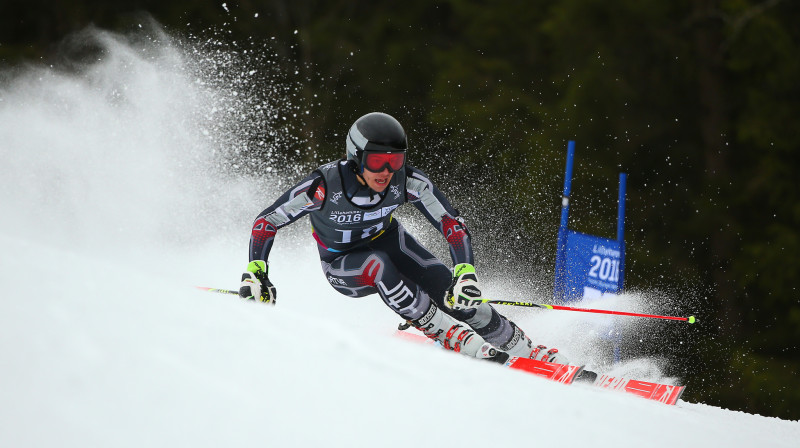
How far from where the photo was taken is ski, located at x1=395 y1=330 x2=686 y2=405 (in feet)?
11.7

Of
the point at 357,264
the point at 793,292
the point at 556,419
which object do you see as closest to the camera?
the point at 556,419

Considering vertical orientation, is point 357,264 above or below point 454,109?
below

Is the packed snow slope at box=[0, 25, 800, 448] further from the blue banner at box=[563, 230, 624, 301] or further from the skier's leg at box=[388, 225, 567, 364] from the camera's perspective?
the blue banner at box=[563, 230, 624, 301]

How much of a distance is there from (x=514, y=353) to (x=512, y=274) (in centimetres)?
438

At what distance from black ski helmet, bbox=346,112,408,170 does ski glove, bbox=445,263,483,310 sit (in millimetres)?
605

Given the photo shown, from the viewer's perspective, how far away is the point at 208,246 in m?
7.06

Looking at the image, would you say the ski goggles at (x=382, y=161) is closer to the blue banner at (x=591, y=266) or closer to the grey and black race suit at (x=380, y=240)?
the grey and black race suit at (x=380, y=240)

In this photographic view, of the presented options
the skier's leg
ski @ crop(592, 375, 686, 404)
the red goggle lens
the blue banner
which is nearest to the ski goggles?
the red goggle lens

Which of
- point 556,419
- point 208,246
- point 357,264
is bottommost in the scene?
point 556,419

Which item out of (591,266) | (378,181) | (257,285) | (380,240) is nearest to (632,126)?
(591,266)

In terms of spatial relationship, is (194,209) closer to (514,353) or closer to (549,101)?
(514,353)

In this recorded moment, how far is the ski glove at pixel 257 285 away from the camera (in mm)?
3285

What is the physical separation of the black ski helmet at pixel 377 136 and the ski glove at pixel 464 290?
1.98 feet

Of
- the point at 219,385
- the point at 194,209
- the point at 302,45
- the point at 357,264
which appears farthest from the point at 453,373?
the point at 302,45
